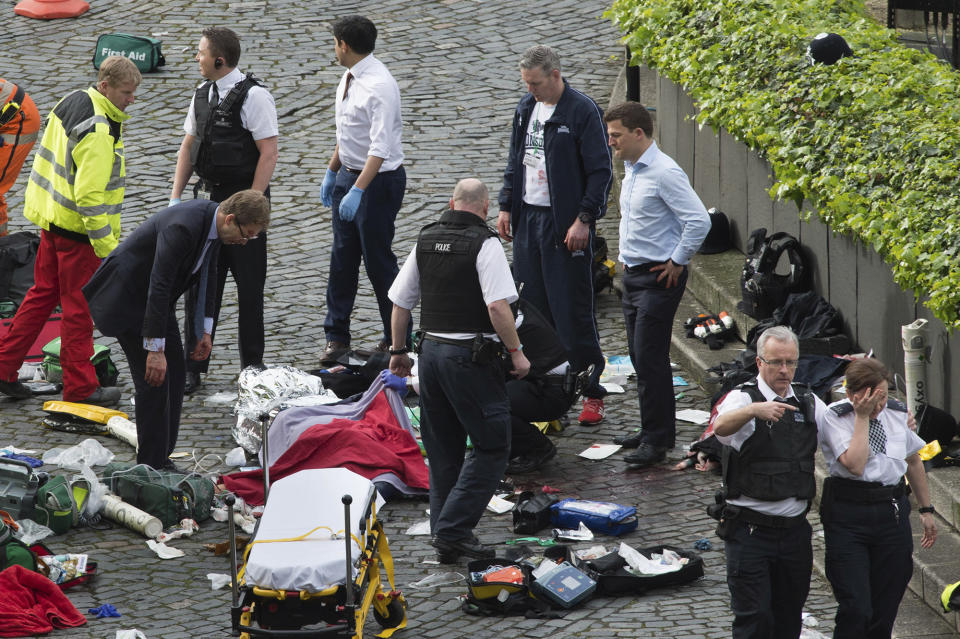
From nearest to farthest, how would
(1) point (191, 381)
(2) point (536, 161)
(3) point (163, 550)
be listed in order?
(3) point (163, 550) → (2) point (536, 161) → (1) point (191, 381)

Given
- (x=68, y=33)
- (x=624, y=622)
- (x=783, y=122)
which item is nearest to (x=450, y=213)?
(x=624, y=622)

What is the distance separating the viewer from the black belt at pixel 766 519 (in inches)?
236

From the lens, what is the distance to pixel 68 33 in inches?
679

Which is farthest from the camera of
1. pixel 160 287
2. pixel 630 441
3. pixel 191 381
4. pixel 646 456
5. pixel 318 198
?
pixel 318 198

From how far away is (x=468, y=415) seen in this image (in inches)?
293

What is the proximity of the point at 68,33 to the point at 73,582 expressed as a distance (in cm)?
1162

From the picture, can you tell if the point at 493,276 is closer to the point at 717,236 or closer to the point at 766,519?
the point at 766,519

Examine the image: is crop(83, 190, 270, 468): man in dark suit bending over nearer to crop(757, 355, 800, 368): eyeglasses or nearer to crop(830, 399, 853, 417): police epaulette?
crop(757, 355, 800, 368): eyeglasses

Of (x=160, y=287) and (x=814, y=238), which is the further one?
(x=814, y=238)

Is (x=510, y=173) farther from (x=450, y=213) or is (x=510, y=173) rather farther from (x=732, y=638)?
(x=732, y=638)

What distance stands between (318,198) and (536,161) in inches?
168

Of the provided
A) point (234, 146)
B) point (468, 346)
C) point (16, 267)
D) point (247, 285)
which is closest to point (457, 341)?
point (468, 346)

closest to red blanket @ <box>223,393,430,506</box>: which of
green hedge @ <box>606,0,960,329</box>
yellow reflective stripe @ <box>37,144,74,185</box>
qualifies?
yellow reflective stripe @ <box>37,144,74,185</box>

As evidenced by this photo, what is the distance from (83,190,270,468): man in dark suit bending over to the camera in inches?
307
